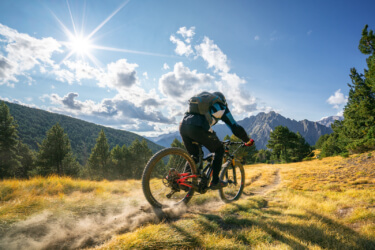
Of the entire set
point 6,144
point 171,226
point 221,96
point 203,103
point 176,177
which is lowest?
point 171,226

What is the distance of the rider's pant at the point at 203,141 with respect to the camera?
3.86 metres

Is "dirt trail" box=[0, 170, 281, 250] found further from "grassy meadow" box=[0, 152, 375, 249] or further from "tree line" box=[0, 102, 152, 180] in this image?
"tree line" box=[0, 102, 152, 180]

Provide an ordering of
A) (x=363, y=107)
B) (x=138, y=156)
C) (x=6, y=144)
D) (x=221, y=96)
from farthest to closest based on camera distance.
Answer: (x=138, y=156) < (x=6, y=144) < (x=363, y=107) < (x=221, y=96)

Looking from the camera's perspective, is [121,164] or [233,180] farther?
[121,164]

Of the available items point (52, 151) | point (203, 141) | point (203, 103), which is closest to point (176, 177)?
point (203, 141)

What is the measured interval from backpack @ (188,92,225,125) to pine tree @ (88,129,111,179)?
45.6m

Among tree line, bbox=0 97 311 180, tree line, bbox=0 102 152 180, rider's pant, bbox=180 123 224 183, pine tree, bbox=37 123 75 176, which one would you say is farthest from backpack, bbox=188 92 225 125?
pine tree, bbox=37 123 75 176

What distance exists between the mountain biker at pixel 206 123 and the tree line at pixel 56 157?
19.0 meters

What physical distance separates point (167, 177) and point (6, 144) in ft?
123

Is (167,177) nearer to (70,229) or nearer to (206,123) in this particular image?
(206,123)

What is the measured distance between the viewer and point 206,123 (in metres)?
3.89

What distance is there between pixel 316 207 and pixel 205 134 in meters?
3.42

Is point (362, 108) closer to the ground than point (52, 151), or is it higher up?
higher up

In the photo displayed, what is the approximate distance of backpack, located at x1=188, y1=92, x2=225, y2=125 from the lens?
3.85 m
